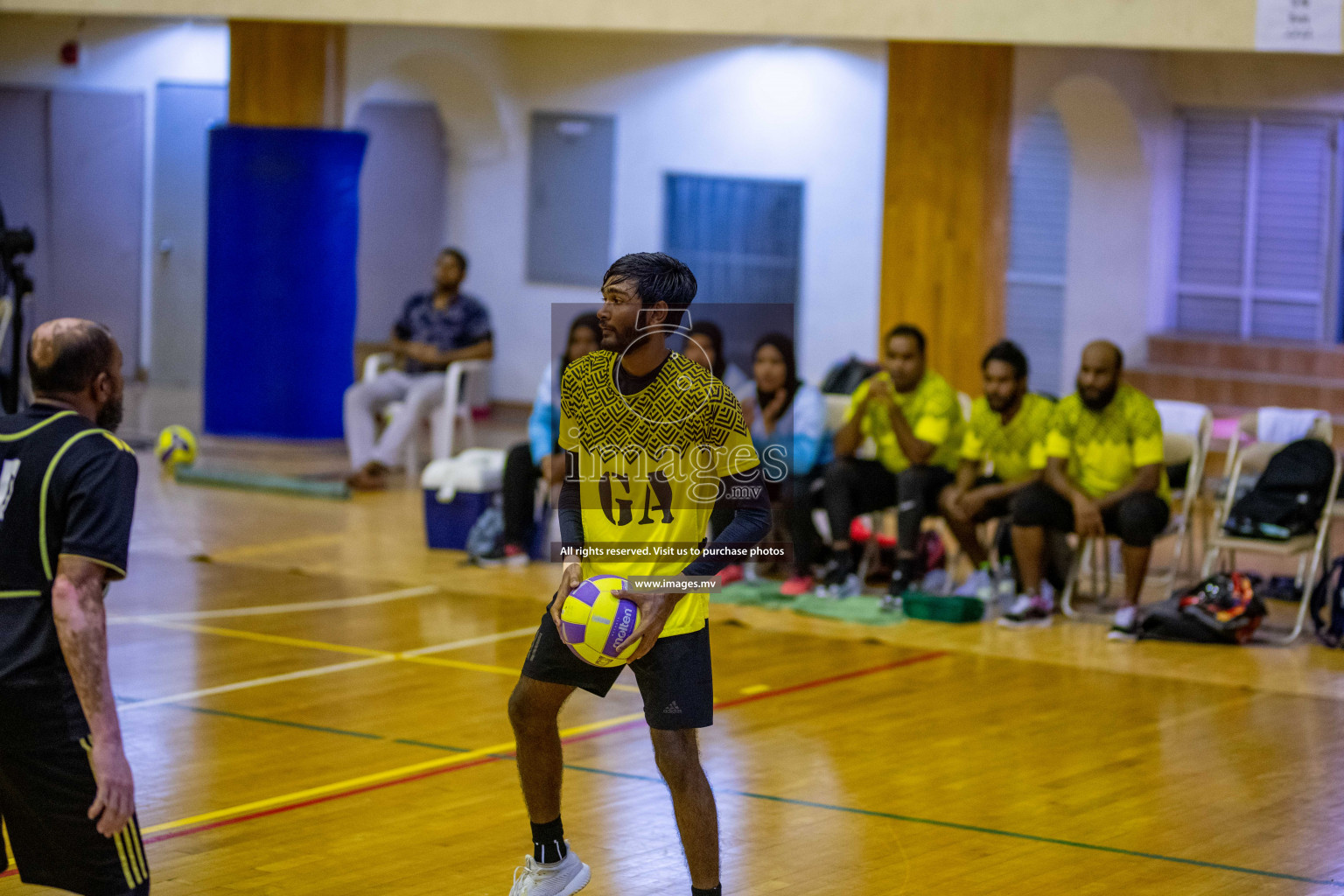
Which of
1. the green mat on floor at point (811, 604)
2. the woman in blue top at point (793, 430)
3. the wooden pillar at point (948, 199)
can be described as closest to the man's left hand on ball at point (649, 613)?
the woman in blue top at point (793, 430)

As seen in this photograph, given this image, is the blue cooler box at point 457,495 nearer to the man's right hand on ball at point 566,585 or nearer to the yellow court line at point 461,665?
the yellow court line at point 461,665

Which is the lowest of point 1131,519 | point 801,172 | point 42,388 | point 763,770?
point 763,770

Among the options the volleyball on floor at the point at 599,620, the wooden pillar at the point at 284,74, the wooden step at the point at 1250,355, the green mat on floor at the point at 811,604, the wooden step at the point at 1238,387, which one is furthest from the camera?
the wooden step at the point at 1250,355

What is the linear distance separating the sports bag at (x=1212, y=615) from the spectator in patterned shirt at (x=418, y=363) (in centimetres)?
477

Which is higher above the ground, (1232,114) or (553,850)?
(1232,114)

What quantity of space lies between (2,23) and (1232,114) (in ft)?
32.9

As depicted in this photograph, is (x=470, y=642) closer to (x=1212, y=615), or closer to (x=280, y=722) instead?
(x=280, y=722)

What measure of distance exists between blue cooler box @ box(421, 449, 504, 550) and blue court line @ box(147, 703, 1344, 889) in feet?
10.0

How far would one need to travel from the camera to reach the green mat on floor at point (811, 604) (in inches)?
305

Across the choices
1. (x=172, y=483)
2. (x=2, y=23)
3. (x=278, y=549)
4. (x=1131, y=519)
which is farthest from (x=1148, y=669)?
(x=2, y=23)

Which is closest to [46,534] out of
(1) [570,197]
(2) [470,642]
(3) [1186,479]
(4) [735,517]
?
(4) [735,517]

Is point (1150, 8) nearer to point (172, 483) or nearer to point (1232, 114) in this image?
point (1232, 114)

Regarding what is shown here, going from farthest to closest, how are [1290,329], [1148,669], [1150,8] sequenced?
1. [1290,329]
2. [1150,8]
3. [1148,669]

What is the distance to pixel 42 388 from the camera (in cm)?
315
